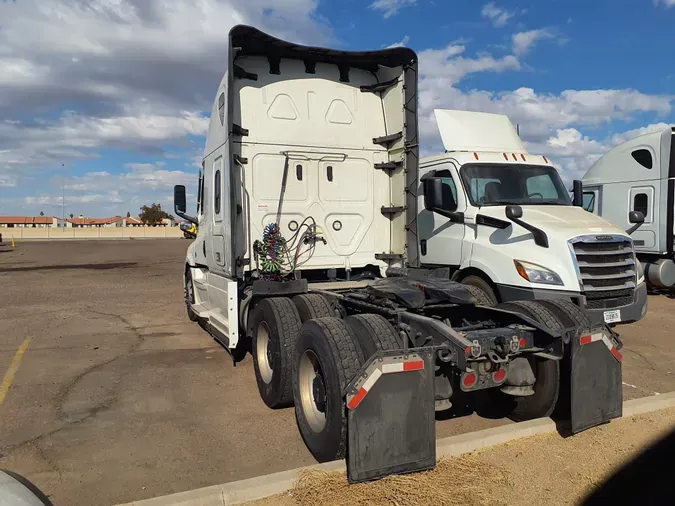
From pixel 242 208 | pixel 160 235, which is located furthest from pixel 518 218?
pixel 160 235

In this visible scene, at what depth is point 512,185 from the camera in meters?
8.12

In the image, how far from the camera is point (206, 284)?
26.3 ft

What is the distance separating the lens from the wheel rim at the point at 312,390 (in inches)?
171

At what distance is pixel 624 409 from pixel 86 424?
198 inches

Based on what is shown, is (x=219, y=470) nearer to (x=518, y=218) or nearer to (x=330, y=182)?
(x=330, y=182)

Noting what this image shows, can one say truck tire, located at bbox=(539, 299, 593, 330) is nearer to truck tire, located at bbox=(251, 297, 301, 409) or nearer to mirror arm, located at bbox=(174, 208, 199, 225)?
truck tire, located at bbox=(251, 297, 301, 409)

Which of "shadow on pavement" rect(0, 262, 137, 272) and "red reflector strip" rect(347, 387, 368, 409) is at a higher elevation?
"red reflector strip" rect(347, 387, 368, 409)

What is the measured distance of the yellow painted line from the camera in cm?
616

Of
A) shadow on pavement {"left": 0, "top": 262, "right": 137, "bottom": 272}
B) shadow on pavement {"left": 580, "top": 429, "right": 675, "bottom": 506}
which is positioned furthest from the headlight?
shadow on pavement {"left": 0, "top": 262, "right": 137, "bottom": 272}

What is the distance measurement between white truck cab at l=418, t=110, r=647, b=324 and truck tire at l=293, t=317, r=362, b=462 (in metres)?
3.35

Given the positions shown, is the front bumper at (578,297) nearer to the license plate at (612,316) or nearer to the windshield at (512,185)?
the license plate at (612,316)

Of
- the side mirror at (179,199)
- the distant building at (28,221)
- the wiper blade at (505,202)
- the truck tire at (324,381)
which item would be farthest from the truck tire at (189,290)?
the distant building at (28,221)

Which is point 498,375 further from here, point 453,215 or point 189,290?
point 189,290

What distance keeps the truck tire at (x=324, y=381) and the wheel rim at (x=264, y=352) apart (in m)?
1.13
